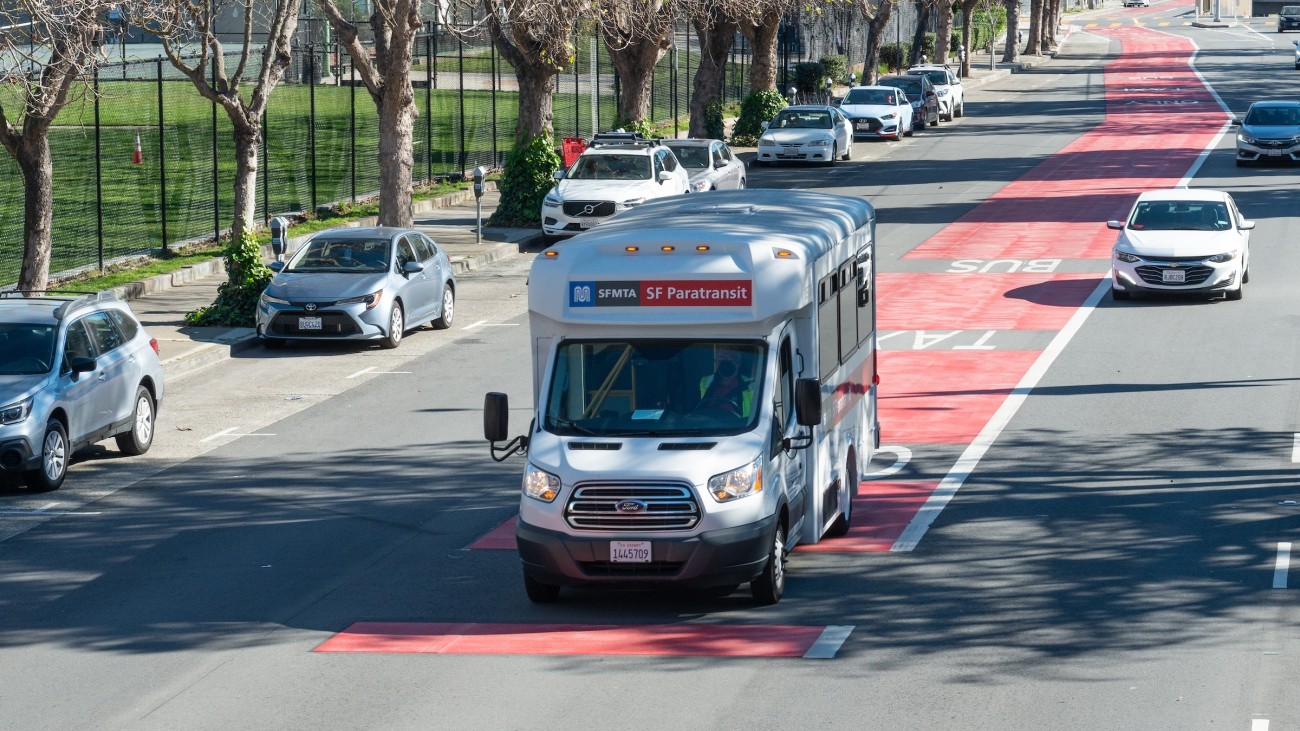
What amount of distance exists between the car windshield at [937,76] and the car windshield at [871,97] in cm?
673

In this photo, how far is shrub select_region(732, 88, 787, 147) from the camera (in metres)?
53.3

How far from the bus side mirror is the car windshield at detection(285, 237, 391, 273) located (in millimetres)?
13288

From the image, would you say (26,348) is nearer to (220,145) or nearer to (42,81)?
(42,81)

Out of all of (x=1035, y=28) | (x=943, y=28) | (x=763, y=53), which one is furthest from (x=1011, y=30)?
(x=763, y=53)

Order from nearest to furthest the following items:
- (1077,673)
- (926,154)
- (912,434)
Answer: (1077,673), (912,434), (926,154)

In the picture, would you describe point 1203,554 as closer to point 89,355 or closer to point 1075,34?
point 89,355

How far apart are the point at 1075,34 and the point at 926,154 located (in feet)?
305

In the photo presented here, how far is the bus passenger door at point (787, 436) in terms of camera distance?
12.4 metres

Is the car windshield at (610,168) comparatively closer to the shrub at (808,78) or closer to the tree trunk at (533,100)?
the tree trunk at (533,100)

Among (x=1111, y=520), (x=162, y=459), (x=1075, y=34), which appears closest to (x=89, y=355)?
(x=162, y=459)

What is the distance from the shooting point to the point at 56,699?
35.1 ft

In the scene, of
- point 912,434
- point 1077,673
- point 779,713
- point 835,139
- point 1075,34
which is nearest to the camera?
point 779,713

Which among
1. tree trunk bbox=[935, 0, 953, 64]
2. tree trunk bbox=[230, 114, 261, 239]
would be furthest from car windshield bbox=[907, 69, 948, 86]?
tree trunk bbox=[230, 114, 261, 239]

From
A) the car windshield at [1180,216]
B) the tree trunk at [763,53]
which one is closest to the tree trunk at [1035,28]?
the tree trunk at [763,53]
